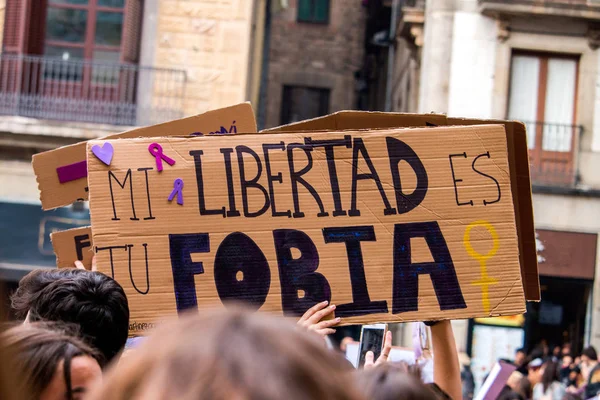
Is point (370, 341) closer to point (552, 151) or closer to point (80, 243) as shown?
point (80, 243)

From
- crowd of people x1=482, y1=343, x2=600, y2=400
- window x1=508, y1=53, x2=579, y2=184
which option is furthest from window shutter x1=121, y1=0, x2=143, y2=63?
crowd of people x1=482, y1=343, x2=600, y2=400

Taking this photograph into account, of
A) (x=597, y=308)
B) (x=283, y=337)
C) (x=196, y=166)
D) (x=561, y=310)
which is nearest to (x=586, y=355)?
(x=597, y=308)

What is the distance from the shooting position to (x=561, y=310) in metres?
17.4

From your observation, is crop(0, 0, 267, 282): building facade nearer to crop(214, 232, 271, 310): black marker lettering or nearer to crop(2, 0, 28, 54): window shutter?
crop(2, 0, 28, 54): window shutter

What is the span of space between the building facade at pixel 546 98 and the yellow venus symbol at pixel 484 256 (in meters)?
12.4

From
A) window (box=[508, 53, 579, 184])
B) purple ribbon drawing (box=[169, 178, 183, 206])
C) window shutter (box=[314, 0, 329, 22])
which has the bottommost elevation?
purple ribbon drawing (box=[169, 178, 183, 206])

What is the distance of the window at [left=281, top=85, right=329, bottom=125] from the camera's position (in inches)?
927

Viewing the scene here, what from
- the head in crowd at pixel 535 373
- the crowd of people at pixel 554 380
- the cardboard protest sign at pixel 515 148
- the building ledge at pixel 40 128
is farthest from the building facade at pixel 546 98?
the cardboard protest sign at pixel 515 148

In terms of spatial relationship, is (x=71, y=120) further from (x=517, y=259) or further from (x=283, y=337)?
(x=283, y=337)

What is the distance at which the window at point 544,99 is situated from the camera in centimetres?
1662

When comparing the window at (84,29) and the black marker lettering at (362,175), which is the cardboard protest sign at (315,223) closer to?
the black marker lettering at (362,175)

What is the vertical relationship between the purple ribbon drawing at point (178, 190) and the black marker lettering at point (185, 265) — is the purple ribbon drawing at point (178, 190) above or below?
above

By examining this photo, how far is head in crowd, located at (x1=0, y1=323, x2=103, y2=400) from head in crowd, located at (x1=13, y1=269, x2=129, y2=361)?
80cm

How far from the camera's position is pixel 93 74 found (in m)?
15.3
